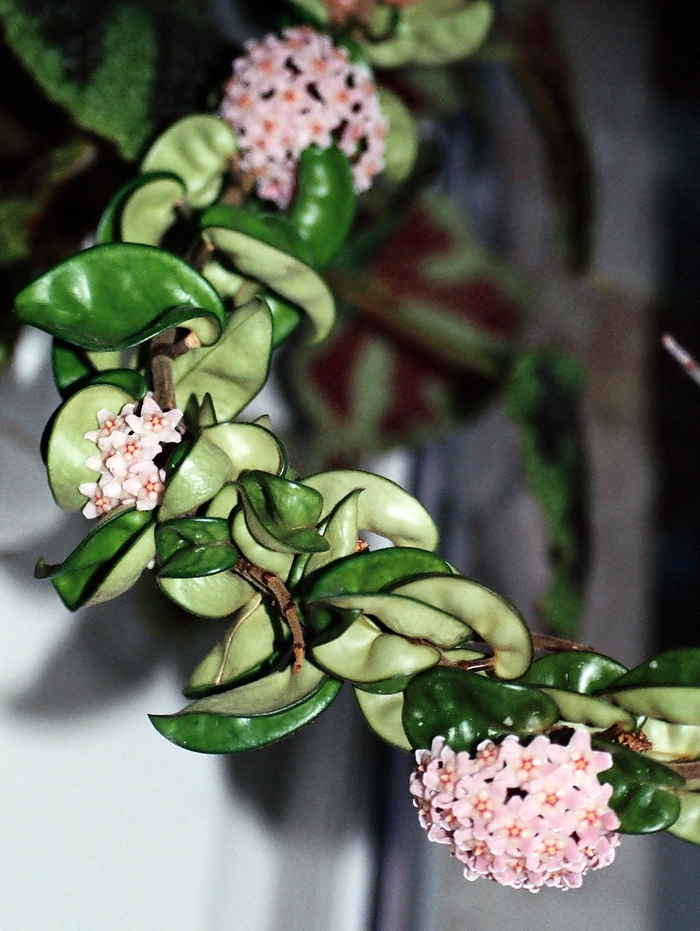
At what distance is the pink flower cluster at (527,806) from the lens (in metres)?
0.34

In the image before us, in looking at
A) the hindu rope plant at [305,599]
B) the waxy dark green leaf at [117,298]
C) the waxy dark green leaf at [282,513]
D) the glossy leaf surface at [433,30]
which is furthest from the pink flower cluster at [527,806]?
the glossy leaf surface at [433,30]

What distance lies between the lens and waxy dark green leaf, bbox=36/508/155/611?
0.36 meters

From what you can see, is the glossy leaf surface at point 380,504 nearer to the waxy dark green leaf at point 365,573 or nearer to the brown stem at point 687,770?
the waxy dark green leaf at point 365,573

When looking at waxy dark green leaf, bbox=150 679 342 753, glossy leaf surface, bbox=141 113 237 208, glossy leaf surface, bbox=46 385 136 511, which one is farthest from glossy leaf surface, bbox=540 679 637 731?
glossy leaf surface, bbox=141 113 237 208

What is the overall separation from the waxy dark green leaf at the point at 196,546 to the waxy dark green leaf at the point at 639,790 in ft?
0.54

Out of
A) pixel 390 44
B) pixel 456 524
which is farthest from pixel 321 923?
pixel 390 44

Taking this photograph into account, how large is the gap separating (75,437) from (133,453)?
3 cm

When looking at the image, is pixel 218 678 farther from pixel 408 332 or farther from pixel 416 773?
pixel 408 332

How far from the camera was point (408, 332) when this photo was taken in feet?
3.15

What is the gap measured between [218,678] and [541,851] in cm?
15

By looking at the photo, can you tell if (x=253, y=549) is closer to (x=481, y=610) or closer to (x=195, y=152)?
(x=481, y=610)

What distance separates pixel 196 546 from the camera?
0.36 m

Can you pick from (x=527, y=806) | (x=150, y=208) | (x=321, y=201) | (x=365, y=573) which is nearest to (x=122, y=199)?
(x=150, y=208)

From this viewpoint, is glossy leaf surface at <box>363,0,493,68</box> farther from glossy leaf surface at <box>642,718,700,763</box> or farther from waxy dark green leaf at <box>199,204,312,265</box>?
glossy leaf surface at <box>642,718,700,763</box>
